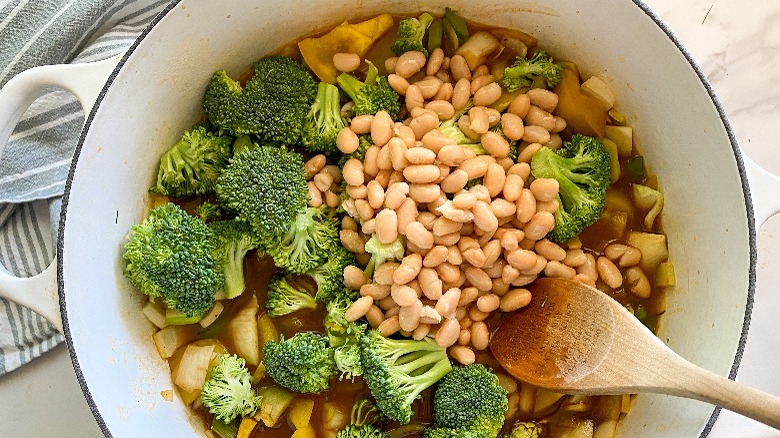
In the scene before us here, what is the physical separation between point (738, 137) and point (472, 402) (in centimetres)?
100

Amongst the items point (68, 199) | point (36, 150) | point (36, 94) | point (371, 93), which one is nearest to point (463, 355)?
point (371, 93)

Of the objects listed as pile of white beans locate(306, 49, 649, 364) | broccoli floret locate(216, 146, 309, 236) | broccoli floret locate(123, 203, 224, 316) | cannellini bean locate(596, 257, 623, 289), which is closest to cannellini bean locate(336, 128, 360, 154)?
pile of white beans locate(306, 49, 649, 364)

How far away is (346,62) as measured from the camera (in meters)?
1.79

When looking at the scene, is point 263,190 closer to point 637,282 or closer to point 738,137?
point 637,282

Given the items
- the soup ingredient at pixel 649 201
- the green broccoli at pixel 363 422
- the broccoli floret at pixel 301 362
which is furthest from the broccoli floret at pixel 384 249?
the soup ingredient at pixel 649 201

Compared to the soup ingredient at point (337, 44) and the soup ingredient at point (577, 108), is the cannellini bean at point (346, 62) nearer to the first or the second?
the soup ingredient at point (337, 44)

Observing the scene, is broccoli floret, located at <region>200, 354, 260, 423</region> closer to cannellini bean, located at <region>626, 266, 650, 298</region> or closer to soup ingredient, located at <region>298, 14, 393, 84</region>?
soup ingredient, located at <region>298, 14, 393, 84</region>

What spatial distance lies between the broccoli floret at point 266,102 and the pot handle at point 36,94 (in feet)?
0.86

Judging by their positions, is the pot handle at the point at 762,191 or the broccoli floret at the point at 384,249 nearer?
the pot handle at the point at 762,191

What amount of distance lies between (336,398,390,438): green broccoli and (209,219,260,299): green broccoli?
38cm

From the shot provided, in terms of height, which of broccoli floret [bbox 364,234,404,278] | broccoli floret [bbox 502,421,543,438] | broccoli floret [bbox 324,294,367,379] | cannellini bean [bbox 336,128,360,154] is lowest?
broccoli floret [bbox 502,421,543,438]

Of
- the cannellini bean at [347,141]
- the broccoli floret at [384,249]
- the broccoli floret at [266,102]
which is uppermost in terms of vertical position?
the broccoli floret at [266,102]

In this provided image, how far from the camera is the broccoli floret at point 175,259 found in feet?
5.36

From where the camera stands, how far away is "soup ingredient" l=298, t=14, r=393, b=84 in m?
1.81
